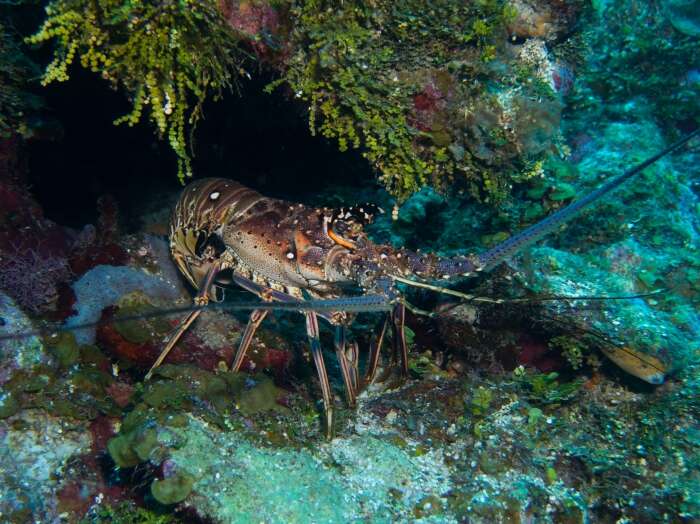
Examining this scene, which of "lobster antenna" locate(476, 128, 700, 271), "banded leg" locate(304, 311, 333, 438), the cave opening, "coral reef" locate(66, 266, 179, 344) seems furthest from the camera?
the cave opening

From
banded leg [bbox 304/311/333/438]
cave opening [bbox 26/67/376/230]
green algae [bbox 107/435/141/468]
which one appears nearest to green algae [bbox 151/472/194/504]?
green algae [bbox 107/435/141/468]

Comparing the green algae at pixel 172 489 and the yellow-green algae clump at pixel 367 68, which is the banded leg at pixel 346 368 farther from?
the green algae at pixel 172 489

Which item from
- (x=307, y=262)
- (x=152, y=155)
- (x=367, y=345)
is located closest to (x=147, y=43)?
(x=307, y=262)

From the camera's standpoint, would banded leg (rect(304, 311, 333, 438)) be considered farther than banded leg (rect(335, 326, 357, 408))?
No

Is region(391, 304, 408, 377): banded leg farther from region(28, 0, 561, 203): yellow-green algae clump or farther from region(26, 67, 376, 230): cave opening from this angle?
region(26, 67, 376, 230): cave opening

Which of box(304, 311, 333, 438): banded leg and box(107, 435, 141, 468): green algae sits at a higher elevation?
box(107, 435, 141, 468): green algae

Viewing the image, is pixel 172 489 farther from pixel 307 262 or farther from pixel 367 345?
pixel 367 345

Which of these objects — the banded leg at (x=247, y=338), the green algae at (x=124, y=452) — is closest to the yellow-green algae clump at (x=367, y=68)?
the banded leg at (x=247, y=338)
